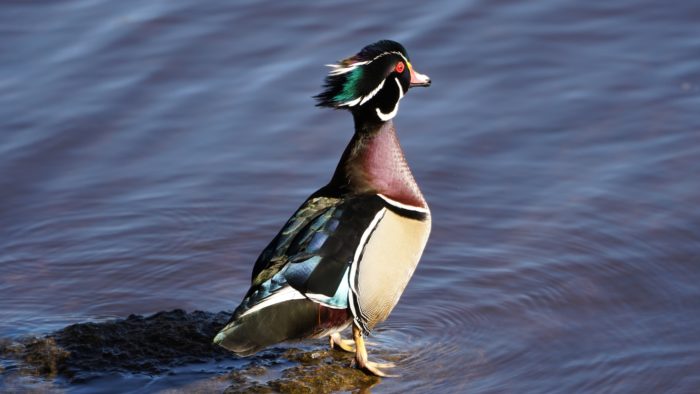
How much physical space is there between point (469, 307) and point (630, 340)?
0.95 m

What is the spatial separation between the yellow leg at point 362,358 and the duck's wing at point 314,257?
32 centimetres

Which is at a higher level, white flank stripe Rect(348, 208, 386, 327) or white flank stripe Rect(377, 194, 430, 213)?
white flank stripe Rect(377, 194, 430, 213)

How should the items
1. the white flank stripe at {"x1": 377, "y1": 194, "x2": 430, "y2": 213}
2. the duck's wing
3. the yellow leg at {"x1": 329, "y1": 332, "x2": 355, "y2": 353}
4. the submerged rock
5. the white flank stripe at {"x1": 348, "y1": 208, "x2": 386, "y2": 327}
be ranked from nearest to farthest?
the duck's wing, the white flank stripe at {"x1": 348, "y1": 208, "x2": 386, "y2": 327}, the submerged rock, the white flank stripe at {"x1": 377, "y1": 194, "x2": 430, "y2": 213}, the yellow leg at {"x1": 329, "y1": 332, "x2": 355, "y2": 353}

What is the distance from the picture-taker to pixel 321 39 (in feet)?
33.6

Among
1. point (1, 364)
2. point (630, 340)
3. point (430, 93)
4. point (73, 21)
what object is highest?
point (73, 21)

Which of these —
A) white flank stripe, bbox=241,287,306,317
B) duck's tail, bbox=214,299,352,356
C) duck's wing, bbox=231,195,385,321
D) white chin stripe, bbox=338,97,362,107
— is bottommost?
duck's tail, bbox=214,299,352,356

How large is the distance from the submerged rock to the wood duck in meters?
0.21

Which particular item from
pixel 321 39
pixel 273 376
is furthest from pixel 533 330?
pixel 321 39

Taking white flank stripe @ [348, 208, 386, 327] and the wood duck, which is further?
white flank stripe @ [348, 208, 386, 327]

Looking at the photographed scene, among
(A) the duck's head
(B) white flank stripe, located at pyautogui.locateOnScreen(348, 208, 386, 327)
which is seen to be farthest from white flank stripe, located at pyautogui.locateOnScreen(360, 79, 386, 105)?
(B) white flank stripe, located at pyautogui.locateOnScreen(348, 208, 386, 327)

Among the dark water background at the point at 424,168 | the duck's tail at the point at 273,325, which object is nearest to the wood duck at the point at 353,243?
the duck's tail at the point at 273,325

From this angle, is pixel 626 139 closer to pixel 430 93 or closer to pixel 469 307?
pixel 430 93

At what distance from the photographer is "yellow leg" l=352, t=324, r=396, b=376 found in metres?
6.53

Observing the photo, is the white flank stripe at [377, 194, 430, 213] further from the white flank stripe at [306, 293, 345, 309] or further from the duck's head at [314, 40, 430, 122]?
the white flank stripe at [306, 293, 345, 309]
